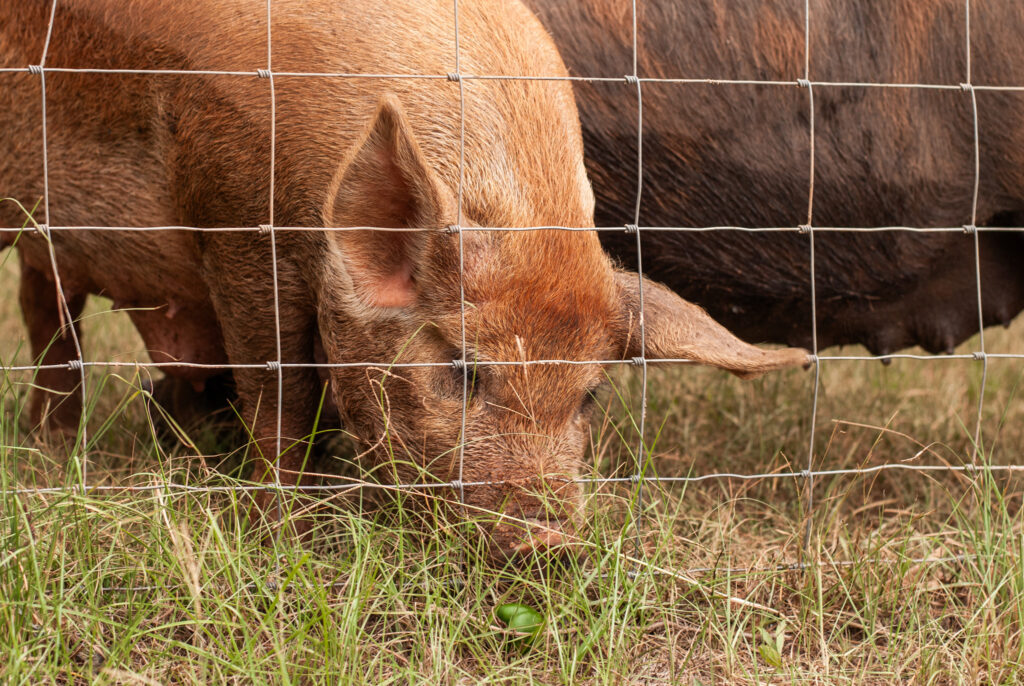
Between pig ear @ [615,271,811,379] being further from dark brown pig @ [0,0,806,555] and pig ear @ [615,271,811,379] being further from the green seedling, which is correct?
the green seedling

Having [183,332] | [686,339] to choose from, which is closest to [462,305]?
[686,339]

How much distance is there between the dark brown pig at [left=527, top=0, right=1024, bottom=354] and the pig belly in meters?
1.34

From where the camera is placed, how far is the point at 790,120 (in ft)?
12.1

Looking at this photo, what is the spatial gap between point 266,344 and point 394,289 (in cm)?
54


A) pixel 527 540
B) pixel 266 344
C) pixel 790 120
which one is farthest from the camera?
pixel 790 120

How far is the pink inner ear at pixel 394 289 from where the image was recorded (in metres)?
2.89

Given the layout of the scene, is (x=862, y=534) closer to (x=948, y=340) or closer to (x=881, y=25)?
(x=948, y=340)

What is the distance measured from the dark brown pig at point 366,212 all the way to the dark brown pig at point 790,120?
432mm

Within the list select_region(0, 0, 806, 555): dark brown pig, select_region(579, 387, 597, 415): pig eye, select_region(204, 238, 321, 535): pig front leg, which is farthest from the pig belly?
select_region(579, 387, 597, 415): pig eye

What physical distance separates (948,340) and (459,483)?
227 cm

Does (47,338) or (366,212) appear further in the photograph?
(47,338)

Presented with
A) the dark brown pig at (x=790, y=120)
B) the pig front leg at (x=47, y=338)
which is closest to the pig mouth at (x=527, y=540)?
the dark brown pig at (x=790, y=120)

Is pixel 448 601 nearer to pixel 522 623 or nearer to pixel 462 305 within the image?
pixel 522 623

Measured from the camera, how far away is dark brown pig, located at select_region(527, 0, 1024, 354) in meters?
3.66
